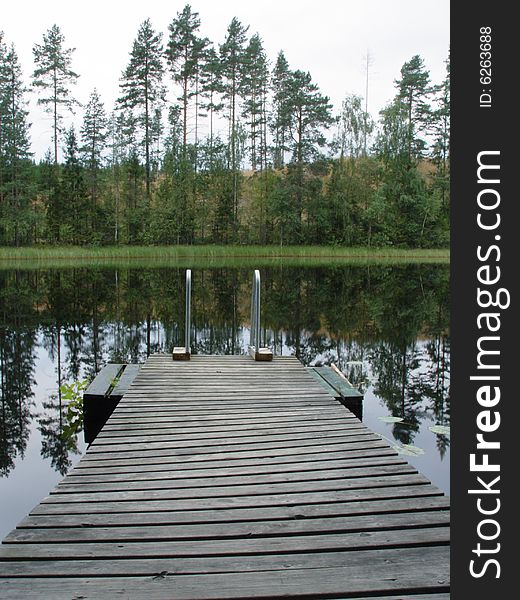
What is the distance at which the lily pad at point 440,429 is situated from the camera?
6088 mm

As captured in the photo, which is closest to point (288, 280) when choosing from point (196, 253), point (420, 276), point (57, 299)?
point (420, 276)

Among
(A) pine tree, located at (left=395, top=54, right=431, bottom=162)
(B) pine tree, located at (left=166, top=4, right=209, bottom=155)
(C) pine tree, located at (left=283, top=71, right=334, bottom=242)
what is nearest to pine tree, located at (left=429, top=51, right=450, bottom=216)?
Result: (A) pine tree, located at (left=395, top=54, right=431, bottom=162)

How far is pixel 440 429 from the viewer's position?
6.19 m

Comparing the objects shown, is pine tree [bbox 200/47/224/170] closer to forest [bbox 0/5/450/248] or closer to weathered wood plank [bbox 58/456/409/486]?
forest [bbox 0/5/450/248]

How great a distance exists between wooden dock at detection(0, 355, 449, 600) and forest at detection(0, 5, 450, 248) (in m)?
31.3

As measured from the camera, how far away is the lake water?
577 centimetres

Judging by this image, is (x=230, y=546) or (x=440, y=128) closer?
(x=230, y=546)

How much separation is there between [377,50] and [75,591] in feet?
143

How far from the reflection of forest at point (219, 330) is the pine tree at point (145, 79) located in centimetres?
1919

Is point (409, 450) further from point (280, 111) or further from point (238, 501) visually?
point (280, 111)

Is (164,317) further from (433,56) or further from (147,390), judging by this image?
(433,56)

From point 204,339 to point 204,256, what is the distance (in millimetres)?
22486

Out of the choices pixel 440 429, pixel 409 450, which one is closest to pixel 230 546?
pixel 409 450

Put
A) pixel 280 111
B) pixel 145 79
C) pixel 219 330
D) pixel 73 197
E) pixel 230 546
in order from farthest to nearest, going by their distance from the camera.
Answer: pixel 145 79
pixel 280 111
pixel 73 197
pixel 219 330
pixel 230 546
